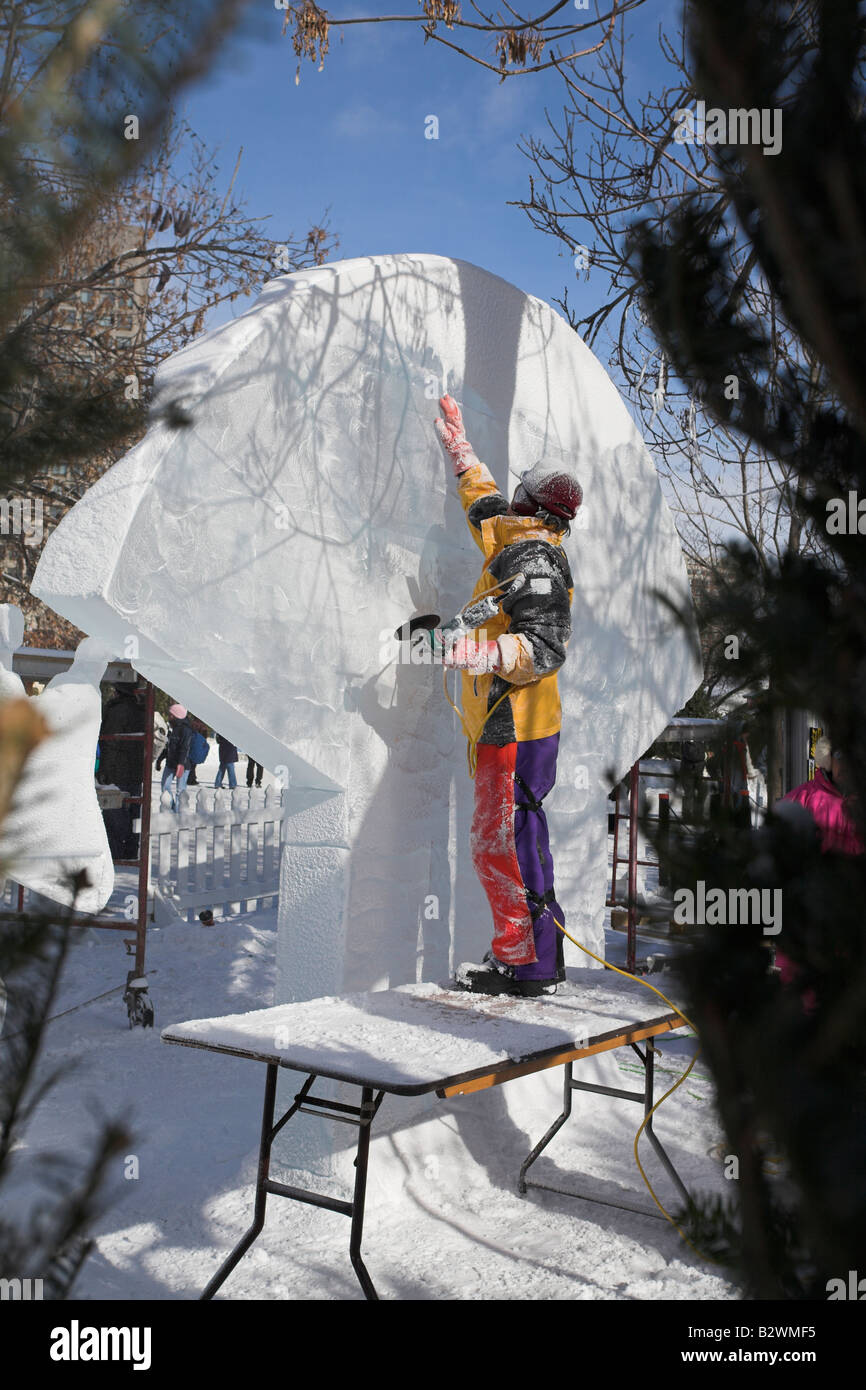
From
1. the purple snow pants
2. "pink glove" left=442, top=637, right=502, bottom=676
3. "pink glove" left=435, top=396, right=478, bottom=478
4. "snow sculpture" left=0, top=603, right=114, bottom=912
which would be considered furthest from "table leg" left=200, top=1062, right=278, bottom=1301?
"pink glove" left=435, top=396, right=478, bottom=478

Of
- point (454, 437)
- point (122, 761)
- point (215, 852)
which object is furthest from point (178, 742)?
point (454, 437)

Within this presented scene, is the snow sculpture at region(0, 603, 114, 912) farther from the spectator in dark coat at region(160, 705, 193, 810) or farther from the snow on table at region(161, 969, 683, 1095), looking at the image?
the spectator in dark coat at region(160, 705, 193, 810)

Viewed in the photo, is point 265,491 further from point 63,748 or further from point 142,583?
point 63,748

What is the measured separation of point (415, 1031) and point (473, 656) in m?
1.19

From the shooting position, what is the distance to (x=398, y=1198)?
12.3ft

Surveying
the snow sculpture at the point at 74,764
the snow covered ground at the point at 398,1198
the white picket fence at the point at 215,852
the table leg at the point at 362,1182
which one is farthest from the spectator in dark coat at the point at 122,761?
the table leg at the point at 362,1182

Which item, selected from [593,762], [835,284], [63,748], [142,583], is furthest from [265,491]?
[835,284]

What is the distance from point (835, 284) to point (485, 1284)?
117 inches

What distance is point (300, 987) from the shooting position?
3760 mm

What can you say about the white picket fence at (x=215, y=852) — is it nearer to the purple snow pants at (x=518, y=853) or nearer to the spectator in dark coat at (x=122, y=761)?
the spectator in dark coat at (x=122, y=761)

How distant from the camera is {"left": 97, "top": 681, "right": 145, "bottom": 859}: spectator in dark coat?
25.0 ft

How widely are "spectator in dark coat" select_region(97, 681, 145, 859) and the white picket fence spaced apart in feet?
0.79

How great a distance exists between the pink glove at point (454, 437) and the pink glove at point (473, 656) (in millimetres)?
838

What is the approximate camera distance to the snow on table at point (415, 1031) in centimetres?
267
